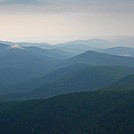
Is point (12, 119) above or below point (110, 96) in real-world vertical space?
below

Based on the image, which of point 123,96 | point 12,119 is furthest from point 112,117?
point 12,119

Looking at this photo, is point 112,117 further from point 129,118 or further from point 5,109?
point 5,109

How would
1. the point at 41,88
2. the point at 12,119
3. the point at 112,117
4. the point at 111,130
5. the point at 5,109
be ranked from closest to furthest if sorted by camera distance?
the point at 111,130 < the point at 112,117 < the point at 12,119 < the point at 5,109 < the point at 41,88

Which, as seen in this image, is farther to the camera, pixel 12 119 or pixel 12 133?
pixel 12 119

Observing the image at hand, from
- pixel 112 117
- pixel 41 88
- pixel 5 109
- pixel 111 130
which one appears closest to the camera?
pixel 111 130

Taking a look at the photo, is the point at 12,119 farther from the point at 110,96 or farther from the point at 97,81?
the point at 97,81
